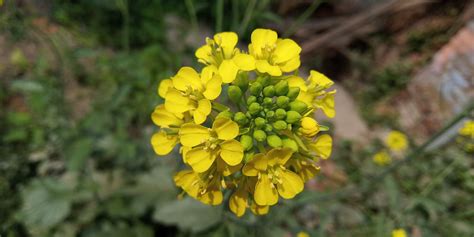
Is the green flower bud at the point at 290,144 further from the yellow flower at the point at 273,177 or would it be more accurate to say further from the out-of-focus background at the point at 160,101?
the out-of-focus background at the point at 160,101

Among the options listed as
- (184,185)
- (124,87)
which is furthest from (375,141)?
(184,185)

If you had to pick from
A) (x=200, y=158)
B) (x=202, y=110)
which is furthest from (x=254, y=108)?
(x=200, y=158)

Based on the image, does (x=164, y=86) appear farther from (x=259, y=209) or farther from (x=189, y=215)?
(x=189, y=215)

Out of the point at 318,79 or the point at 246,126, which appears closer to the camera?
the point at 246,126

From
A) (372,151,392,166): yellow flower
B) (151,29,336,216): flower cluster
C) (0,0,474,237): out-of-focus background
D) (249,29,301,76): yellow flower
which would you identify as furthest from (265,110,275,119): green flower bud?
(372,151,392,166): yellow flower

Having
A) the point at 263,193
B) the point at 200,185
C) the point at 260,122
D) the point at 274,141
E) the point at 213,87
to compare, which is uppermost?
the point at 213,87

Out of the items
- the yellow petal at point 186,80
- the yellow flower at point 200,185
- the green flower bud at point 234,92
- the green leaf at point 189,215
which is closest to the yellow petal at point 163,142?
the yellow flower at point 200,185
